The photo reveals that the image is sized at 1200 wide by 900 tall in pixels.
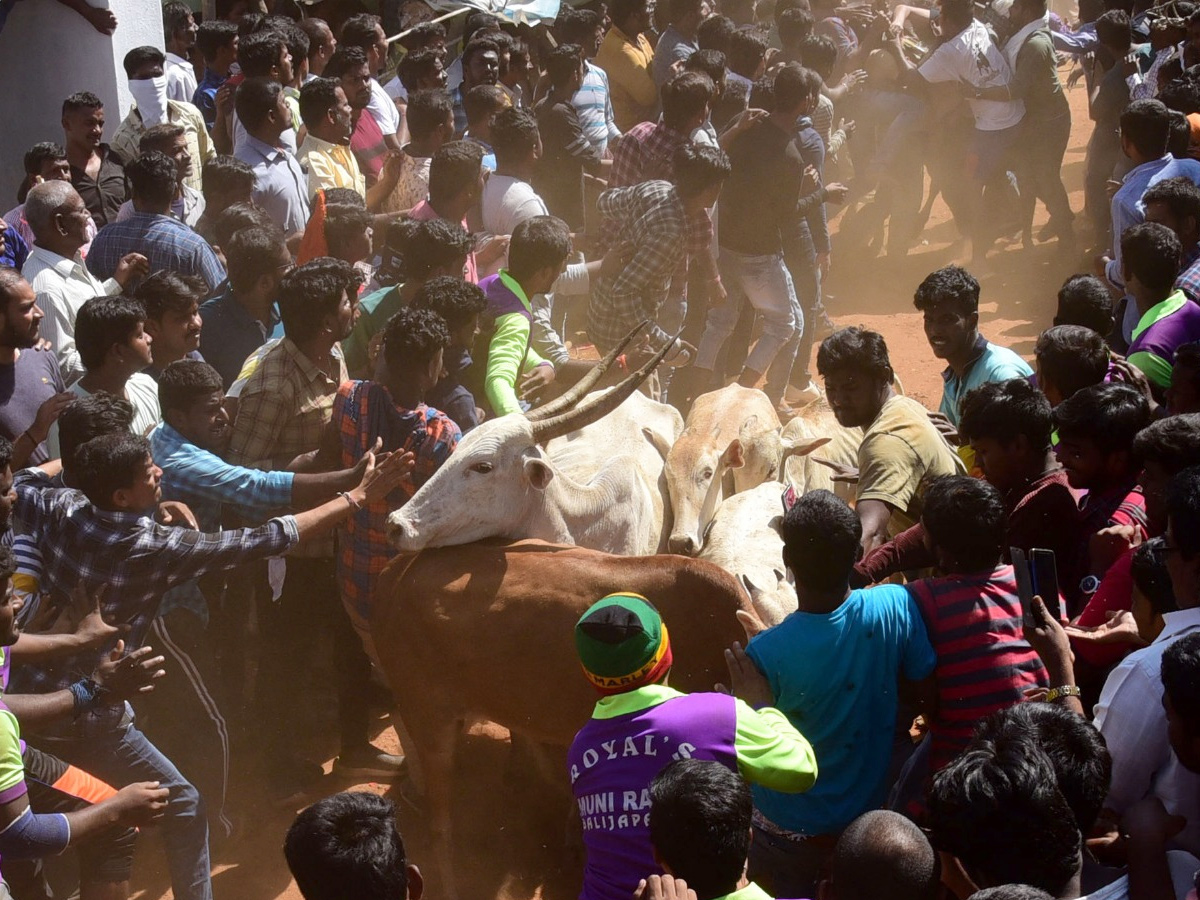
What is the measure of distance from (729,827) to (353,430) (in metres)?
3.35

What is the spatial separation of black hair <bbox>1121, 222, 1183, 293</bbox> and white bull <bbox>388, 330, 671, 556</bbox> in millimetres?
2876

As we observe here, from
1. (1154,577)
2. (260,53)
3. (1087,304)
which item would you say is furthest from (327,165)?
(1154,577)

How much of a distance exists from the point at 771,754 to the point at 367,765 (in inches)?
139

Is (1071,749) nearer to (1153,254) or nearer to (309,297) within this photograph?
(309,297)

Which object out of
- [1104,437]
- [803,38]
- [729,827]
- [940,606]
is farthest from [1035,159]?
[729,827]

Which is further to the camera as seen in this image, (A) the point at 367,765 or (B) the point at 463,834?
(A) the point at 367,765

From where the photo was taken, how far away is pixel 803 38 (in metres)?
13.5

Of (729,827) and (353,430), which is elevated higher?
(353,430)

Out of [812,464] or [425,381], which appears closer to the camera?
[425,381]

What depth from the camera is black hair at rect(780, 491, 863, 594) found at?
4027mm

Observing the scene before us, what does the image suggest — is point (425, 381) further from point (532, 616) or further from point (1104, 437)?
point (1104, 437)

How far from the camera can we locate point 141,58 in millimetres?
10281

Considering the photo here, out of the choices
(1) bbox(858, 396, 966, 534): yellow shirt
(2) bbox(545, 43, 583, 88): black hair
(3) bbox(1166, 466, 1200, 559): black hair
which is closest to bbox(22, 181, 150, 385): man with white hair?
(1) bbox(858, 396, 966, 534): yellow shirt

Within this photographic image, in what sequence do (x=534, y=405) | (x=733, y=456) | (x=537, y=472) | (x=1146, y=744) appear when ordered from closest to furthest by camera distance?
(x=1146, y=744) < (x=537, y=472) < (x=733, y=456) < (x=534, y=405)
